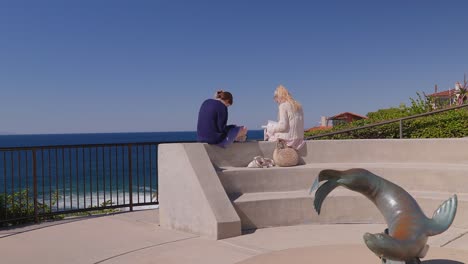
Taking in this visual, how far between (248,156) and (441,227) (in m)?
4.43

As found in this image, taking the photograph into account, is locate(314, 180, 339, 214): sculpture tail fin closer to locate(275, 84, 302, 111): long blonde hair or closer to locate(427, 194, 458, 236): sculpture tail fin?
locate(427, 194, 458, 236): sculpture tail fin

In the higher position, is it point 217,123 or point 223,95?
point 223,95

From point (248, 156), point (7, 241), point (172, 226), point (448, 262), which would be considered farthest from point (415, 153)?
point (7, 241)

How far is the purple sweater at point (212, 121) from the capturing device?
6906 mm

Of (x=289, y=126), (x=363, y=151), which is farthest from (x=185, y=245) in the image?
(x=363, y=151)

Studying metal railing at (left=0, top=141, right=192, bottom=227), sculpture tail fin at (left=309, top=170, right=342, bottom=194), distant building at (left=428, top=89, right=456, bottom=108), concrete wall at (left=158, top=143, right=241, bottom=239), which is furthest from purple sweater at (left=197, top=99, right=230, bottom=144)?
distant building at (left=428, top=89, right=456, bottom=108)

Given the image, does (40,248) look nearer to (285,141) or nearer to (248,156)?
(248,156)

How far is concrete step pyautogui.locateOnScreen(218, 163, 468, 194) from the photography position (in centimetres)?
639

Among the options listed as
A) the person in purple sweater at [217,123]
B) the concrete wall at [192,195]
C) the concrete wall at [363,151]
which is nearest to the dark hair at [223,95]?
the person in purple sweater at [217,123]

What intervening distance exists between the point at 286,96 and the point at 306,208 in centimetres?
222

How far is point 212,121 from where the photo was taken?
22.6 feet

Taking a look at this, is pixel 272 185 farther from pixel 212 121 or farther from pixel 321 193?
pixel 321 193

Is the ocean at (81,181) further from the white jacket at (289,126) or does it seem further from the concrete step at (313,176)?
the white jacket at (289,126)

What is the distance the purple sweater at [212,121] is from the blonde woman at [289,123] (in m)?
1.05
